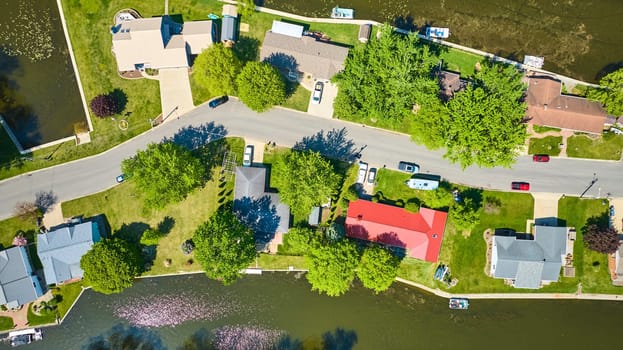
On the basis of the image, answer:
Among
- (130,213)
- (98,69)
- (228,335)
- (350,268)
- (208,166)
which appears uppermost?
Result: (98,69)

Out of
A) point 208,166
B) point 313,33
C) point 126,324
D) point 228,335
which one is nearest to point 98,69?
point 208,166

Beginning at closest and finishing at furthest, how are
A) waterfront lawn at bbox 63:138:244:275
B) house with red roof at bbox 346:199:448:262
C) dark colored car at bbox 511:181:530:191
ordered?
1. house with red roof at bbox 346:199:448:262
2. dark colored car at bbox 511:181:530:191
3. waterfront lawn at bbox 63:138:244:275

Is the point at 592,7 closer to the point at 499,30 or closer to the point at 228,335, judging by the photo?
the point at 499,30

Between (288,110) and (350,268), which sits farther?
(288,110)

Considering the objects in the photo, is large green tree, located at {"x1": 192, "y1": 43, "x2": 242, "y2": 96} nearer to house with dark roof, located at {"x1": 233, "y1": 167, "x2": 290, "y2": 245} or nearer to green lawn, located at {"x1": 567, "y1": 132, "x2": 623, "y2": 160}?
house with dark roof, located at {"x1": 233, "y1": 167, "x2": 290, "y2": 245}

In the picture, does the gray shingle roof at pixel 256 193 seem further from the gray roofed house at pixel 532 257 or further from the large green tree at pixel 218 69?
the gray roofed house at pixel 532 257

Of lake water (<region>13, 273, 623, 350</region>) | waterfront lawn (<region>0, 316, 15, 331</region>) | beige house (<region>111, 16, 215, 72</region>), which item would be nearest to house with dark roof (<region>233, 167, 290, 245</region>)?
lake water (<region>13, 273, 623, 350</region>)

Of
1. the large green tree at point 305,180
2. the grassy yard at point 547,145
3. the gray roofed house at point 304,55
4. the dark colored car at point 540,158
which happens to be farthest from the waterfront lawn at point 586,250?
the gray roofed house at point 304,55
